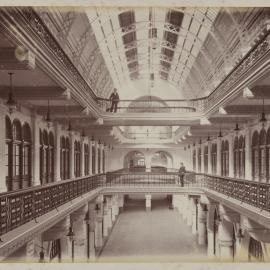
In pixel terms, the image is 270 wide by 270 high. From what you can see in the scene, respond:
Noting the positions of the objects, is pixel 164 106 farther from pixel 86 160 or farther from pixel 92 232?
pixel 92 232

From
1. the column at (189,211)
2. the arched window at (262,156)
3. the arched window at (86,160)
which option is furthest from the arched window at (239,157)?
the arched window at (86,160)

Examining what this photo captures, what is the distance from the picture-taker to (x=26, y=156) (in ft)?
51.5

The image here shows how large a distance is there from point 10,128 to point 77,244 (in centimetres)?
896

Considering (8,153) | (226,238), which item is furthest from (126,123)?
(8,153)

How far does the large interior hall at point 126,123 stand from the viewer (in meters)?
9.88

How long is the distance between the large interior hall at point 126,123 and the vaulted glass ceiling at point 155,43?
5.0 inches

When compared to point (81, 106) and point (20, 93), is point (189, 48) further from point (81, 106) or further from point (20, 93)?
point (20, 93)

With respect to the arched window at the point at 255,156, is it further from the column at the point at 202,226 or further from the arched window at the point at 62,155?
the arched window at the point at 62,155

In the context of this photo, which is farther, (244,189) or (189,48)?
(189,48)

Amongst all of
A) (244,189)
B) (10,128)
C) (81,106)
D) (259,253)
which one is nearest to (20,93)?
(10,128)

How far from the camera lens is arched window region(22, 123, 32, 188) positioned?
15.3m

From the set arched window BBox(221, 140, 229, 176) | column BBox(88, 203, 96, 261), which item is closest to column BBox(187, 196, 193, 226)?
arched window BBox(221, 140, 229, 176)

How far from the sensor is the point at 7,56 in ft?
27.5

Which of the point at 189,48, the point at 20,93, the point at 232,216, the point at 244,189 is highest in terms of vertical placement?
the point at 189,48
